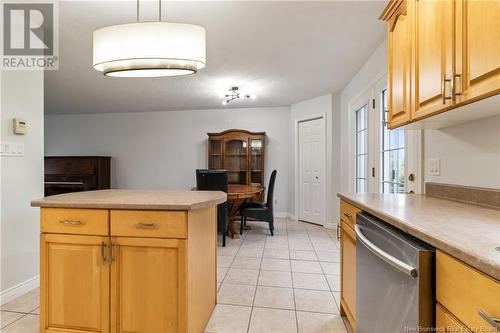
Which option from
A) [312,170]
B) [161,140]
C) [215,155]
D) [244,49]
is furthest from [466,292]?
[161,140]

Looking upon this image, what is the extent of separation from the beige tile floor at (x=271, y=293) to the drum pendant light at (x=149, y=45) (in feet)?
5.64

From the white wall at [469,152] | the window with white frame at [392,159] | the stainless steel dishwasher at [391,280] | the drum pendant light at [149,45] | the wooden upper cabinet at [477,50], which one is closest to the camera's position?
the stainless steel dishwasher at [391,280]

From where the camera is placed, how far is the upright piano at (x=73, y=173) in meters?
5.64

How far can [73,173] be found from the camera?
5688mm

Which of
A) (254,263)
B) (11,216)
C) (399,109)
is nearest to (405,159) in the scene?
(399,109)

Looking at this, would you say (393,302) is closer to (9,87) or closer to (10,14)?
(9,87)

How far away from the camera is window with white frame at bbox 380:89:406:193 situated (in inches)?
95.4

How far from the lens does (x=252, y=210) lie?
417 centimetres

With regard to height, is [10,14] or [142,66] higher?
[10,14]

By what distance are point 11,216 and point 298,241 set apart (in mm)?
3211

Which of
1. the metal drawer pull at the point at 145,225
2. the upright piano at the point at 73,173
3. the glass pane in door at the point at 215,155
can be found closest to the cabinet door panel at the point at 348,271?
the metal drawer pull at the point at 145,225

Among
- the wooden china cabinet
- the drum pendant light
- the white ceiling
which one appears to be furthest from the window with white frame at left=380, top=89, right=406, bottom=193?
the wooden china cabinet

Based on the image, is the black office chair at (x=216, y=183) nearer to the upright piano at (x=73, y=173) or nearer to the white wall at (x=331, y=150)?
the white wall at (x=331, y=150)

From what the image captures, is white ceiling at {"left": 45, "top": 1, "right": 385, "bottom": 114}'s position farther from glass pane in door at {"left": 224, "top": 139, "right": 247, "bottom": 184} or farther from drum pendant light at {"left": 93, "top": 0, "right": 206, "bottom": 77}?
glass pane in door at {"left": 224, "top": 139, "right": 247, "bottom": 184}
